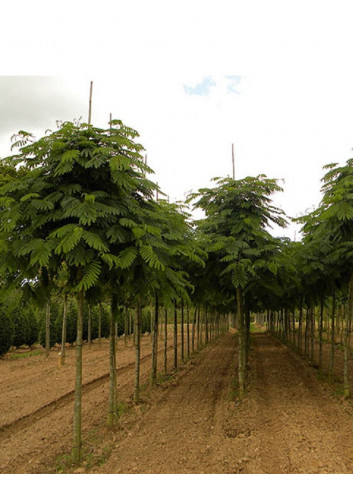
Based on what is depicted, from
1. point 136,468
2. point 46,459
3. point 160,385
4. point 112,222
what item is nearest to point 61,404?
point 160,385

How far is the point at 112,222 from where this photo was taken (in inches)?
219

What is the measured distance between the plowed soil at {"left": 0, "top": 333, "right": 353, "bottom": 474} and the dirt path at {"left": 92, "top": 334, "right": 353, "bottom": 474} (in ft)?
0.05

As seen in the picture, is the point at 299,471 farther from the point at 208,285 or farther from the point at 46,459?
the point at 208,285

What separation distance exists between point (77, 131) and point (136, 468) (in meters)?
5.00

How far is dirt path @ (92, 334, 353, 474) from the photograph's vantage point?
5598 millimetres

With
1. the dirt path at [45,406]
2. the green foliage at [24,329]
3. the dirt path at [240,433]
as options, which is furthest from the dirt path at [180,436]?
the green foliage at [24,329]

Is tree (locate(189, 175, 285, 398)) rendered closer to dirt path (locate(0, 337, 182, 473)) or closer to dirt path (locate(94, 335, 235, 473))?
dirt path (locate(94, 335, 235, 473))

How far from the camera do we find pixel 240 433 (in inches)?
280

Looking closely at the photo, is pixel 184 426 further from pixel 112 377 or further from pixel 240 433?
pixel 112 377

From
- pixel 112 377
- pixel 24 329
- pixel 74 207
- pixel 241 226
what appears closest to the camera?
pixel 74 207

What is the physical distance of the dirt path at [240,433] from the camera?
18.4 ft

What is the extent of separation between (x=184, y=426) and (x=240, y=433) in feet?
3.72

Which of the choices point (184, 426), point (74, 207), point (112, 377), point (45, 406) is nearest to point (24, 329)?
point (45, 406)

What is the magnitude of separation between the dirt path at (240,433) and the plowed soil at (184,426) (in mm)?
16
